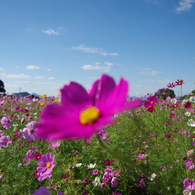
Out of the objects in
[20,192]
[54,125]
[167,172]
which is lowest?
[20,192]

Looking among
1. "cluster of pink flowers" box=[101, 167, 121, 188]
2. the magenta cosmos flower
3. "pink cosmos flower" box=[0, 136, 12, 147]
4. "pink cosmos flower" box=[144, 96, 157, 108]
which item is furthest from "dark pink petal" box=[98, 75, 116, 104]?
"pink cosmos flower" box=[0, 136, 12, 147]

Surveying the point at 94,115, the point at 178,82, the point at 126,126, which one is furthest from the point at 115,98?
the point at 126,126

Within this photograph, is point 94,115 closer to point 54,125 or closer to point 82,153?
point 54,125

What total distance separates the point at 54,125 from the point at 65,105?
48mm

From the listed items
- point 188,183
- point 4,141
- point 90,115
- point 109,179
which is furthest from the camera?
point 4,141

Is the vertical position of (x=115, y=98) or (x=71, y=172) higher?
(x=115, y=98)

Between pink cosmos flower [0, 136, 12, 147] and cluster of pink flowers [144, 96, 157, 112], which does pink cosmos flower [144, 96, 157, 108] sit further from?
pink cosmos flower [0, 136, 12, 147]

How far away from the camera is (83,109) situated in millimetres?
302

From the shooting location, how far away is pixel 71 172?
1.70 metres

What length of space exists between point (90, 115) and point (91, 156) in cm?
184

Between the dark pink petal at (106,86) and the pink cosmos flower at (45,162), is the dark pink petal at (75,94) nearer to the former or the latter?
the dark pink petal at (106,86)

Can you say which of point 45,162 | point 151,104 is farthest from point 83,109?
point 45,162

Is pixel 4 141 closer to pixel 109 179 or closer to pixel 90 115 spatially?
pixel 109 179

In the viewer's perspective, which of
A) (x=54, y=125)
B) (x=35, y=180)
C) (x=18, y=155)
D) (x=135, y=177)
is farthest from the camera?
(x=18, y=155)
